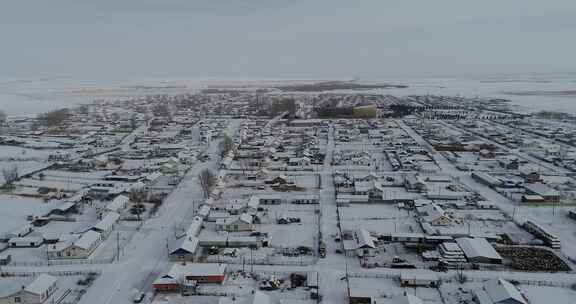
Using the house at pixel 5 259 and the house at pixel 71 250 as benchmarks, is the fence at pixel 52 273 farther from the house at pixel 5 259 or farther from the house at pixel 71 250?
the house at pixel 71 250

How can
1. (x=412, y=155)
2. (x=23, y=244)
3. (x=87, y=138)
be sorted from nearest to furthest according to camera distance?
(x=23, y=244)
(x=412, y=155)
(x=87, y=138)

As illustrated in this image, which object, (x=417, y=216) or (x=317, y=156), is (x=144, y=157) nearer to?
(x=317, y=156)

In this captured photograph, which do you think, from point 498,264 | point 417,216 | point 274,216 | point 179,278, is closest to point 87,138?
point 274,216

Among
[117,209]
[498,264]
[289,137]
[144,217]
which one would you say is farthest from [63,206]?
[289,137]

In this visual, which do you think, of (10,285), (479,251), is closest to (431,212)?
(479,251)

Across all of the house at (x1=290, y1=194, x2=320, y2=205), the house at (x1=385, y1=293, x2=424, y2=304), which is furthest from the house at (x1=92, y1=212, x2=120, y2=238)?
the house at (x1=385, y1=293, x2=424, y2=304)

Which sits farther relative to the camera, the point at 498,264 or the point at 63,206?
the point at 63,206

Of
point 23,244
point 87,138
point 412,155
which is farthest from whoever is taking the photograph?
point 87,138

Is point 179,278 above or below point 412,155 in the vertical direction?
below
